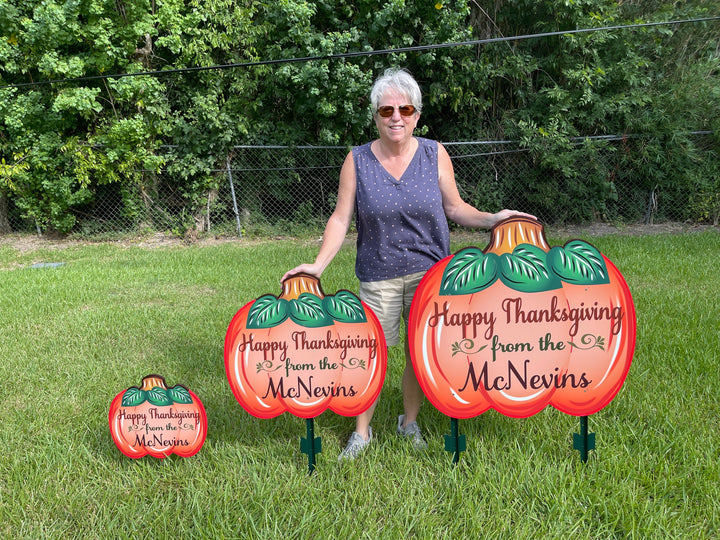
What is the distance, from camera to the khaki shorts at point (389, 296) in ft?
7.32

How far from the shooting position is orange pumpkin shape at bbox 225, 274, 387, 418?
6.60ft

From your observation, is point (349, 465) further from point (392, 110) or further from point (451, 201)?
point (392, 110)

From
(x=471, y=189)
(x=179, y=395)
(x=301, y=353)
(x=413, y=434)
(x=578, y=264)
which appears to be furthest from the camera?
(x=471, y=189)

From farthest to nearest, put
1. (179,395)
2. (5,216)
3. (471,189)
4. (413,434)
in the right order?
(5,216) → (471,189) → (413,434) → (179,395)

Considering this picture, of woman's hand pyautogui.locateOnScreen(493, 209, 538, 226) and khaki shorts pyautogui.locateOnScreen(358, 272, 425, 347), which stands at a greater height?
woman's hand pyautogui.locateOnScreen(493, 209, 538, 226)

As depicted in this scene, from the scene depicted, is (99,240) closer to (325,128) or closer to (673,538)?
(325,128)

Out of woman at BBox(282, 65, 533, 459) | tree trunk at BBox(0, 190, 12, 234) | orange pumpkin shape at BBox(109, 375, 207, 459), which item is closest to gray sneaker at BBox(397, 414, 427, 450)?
woman at BBox(282, 65, 533, 459)

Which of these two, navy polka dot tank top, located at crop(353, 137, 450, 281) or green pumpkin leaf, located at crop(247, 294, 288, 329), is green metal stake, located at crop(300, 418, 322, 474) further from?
navy polka dot tank top, located at crop(353, 137, 450, 281)

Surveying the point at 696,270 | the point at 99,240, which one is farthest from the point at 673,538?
the point at 99,240

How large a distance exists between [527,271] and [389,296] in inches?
23.7

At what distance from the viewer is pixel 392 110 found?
202 centimetres

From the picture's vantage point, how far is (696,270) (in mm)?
5301

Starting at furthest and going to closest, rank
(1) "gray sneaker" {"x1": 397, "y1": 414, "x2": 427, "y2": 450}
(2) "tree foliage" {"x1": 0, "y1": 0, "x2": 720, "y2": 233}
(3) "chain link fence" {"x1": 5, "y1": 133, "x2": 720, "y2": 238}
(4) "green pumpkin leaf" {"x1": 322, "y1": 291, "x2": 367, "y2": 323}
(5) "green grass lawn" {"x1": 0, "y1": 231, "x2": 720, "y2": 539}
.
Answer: (3) "chain link fence" {"x1": 5, "y1": 133, "x2": 720, "y2": 238}, (2) "tree foliage" {"x1": 0, "y1": 0, "x2": 720, "y2": 233}, (1) "gray sneaker" {"x1": 397, "y1": 414, "x2": 427, "y2": 450}, (4) "green pumpkin leaf" {"x1": 322, "y1": 291, "x2": 367, "y2": 323}, (5) "green grass lawn" {"x1": 0, "y1": 231, "x2": 720, "y2": 539}

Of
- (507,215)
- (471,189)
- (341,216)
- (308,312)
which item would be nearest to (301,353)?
(308,312)
